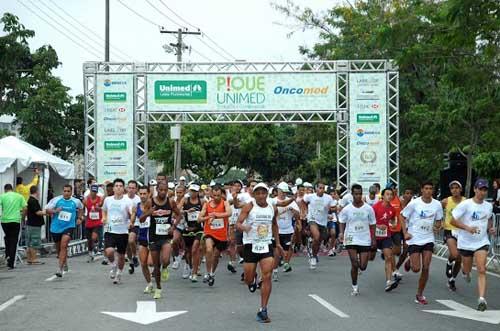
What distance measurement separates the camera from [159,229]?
46.1 feet

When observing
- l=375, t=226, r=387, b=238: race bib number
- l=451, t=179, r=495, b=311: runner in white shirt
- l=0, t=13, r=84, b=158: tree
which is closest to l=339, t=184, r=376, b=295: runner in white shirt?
l=375, t=226, r=387, b=238: race bib number

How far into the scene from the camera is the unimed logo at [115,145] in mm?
30406

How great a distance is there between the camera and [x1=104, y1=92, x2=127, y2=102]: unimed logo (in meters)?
30.4

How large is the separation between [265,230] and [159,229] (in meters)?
2.68

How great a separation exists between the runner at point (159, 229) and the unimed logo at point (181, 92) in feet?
53.0

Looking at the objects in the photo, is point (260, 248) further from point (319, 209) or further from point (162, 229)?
point (319, 209)

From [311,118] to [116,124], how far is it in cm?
761

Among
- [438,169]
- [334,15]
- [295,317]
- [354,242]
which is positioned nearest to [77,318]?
[295,317]

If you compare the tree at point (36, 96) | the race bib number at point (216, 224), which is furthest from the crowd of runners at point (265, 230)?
the tree at point (36, 96)

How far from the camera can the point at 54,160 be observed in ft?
84.3

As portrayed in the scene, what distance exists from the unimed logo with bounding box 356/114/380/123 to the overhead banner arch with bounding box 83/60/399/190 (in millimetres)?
35

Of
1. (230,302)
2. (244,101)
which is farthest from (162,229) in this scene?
(244,101)

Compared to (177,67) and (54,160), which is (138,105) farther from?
(54,160)

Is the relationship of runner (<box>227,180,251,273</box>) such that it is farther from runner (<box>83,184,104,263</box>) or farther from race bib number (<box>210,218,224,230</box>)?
runner (<box>83,184,104,263</box>)
